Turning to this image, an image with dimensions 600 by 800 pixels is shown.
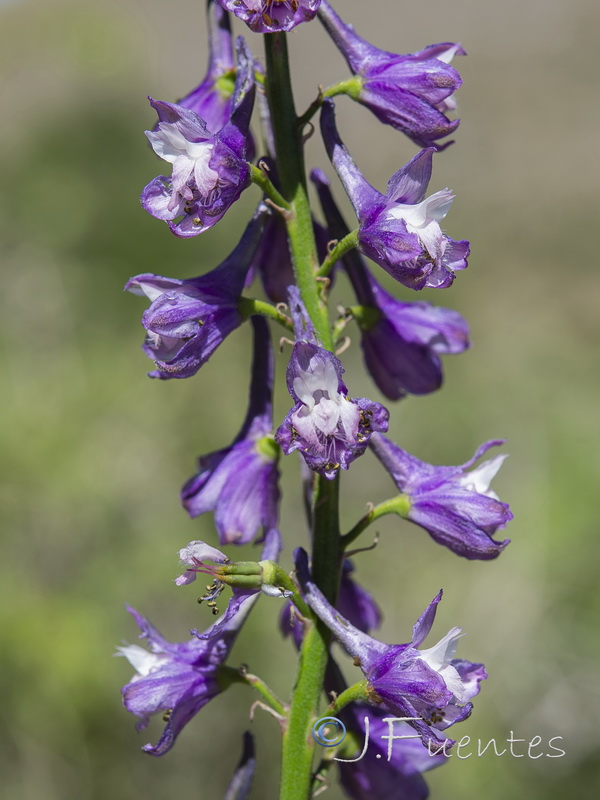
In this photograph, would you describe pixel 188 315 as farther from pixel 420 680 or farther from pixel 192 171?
pixel 420 680

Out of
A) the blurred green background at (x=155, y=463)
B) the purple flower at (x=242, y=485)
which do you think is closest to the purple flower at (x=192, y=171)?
the purple flower at (x=242, y=485)

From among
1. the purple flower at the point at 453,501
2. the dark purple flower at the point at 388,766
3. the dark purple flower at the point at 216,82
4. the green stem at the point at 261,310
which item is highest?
the dark purple flower at the point at 216,82

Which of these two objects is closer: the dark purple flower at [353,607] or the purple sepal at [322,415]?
the purple sepal at [322,415]

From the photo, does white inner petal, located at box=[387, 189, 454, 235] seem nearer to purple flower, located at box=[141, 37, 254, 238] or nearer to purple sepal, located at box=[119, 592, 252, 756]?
purple flower, located at box=[141, 37, 254, 238]

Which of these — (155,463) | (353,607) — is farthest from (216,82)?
(155,463)

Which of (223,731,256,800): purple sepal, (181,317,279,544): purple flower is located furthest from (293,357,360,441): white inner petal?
(223,731,256,800): purple sepal

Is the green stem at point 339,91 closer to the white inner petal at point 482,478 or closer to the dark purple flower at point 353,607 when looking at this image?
the white inner petal at point 482,478

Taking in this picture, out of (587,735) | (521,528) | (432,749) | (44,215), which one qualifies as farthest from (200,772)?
(44,215)

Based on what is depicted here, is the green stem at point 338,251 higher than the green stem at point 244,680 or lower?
higher
